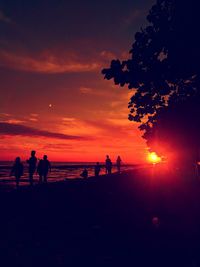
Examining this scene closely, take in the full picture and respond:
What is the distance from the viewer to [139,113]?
22984 millimetres

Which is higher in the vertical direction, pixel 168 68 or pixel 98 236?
pixel 168 68

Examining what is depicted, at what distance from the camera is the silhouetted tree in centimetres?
1864

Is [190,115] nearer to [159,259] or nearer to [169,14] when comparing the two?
[169,14]

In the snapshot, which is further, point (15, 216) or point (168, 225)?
point (15, 216)

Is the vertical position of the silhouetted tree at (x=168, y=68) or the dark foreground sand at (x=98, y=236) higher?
the silhouetted tree at (x=168, y=68)

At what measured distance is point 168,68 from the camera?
20.0m

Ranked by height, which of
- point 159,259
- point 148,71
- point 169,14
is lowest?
point 159,259

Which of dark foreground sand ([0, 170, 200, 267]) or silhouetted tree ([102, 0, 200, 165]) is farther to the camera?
silhouetted tree ([102, 0, 200, 165])

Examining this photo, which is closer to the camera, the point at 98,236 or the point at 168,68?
the point at 98,236

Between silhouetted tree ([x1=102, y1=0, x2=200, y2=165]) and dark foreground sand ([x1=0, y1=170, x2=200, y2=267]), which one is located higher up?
silhouetted tree ([x1=102, y1=0, x2=200, y2=165])

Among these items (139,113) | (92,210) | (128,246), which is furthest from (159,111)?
(128,246)

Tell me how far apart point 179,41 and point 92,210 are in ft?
32.4

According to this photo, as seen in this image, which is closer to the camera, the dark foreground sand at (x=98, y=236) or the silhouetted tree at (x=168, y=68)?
the dark foreground sand at (x=98, y=236)

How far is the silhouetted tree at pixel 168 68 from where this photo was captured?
1864 centimetres
